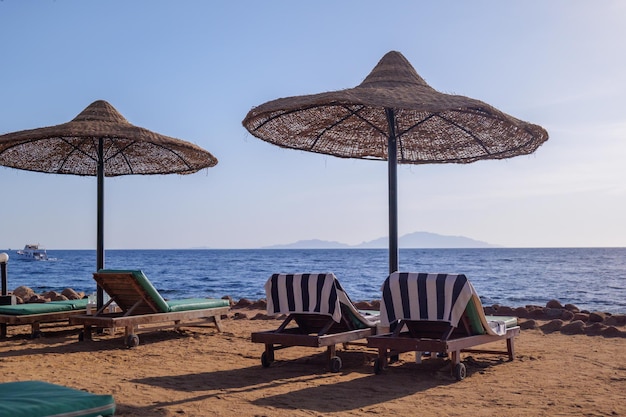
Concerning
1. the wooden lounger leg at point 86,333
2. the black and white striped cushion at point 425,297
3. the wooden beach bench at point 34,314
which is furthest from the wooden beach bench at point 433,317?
the wooden beach bench at point 34,314

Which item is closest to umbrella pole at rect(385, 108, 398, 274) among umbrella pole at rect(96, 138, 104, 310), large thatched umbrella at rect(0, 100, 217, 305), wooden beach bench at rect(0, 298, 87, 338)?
large thatched umbrella at rect(0, 100, 217, 305)

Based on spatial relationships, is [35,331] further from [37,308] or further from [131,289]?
[131,289]

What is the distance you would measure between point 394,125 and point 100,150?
4.13m

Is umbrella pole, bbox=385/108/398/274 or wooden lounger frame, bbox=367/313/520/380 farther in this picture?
umbrella pole, bbox=385/108/398/274

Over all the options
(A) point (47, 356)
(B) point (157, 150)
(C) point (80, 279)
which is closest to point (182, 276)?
(C) point (80, 279)

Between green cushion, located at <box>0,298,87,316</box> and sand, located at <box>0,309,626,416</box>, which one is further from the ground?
green cushion, located at <box>0,298,87,316</box>

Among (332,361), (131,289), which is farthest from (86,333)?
(332,361)

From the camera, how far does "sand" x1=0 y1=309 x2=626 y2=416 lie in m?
4.71

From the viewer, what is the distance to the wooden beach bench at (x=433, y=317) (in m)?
5.75

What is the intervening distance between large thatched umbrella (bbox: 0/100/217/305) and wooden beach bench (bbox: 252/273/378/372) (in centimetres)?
Result: 301

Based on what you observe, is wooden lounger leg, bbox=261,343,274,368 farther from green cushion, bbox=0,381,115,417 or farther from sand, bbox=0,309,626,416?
green cushion, bbox=0,381,115,417

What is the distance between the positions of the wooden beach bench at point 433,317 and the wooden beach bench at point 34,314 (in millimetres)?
4338

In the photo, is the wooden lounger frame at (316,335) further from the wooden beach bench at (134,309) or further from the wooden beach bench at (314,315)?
the wooden beach bench at (134,309)

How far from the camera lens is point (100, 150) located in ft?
29.5
